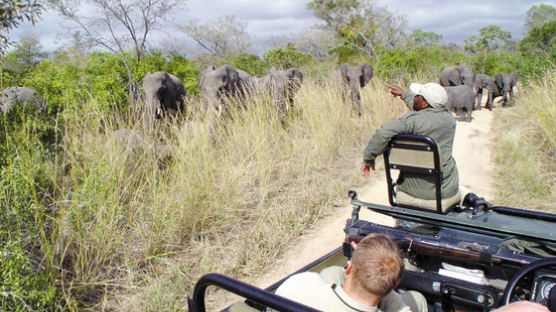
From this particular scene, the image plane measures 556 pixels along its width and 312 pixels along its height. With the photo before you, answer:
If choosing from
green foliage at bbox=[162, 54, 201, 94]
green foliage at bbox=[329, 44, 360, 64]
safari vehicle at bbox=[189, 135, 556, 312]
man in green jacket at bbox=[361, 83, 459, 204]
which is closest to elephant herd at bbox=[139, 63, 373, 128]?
green foliage at bbox=[162, 54, 201, 94]

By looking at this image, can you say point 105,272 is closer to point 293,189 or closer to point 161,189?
point 161,189

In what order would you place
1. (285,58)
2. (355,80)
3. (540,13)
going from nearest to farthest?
(355,80) → (285,58) → (540,13)

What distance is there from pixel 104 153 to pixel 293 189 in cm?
247

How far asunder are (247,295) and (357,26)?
1048 inches

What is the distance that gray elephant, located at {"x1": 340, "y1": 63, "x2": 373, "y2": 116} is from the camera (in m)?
10.6

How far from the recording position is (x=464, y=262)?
2.31 meters

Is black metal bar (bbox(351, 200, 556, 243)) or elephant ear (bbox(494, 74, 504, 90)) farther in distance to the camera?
elephant ear (bbox(494, 74, 504, 90))

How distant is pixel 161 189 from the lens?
4.37 meters

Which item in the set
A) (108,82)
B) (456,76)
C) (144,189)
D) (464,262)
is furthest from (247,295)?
(456,76)

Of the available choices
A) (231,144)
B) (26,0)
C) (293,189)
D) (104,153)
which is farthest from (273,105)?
(26,0)

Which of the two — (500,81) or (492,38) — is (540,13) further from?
(500,81)

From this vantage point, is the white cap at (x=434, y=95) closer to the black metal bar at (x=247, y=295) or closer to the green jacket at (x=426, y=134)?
the green jacket at (x=426, y=134)

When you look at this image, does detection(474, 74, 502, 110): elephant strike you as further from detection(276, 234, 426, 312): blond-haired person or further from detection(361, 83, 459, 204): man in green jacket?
detection(276, 234, 426, 312): blond-haired person

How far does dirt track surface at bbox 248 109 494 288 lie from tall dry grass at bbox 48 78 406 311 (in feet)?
0.43
